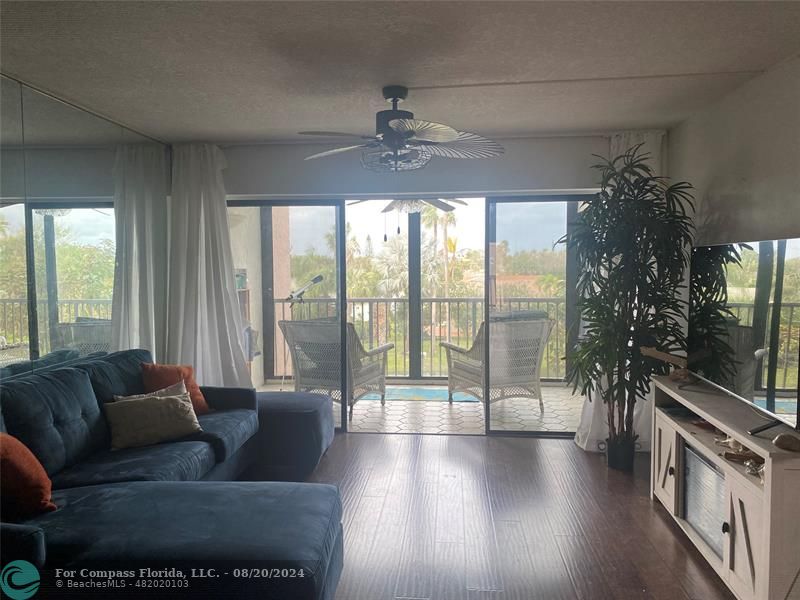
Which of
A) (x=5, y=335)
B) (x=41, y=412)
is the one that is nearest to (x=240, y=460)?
(x=41, y=412)

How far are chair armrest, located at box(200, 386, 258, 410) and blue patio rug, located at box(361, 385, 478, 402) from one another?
7.09ft

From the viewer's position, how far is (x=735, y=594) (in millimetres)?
2227

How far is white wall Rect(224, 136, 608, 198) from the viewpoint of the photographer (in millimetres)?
4262

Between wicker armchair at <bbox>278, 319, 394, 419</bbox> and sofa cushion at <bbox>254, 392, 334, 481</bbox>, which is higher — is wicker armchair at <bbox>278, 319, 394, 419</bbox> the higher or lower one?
the higher one

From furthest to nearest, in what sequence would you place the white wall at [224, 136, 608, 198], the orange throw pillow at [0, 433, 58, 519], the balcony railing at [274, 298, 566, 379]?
the balcony railing at [274, 298, 566, 379] → the white wall at [224, 136, 608, 198] → the orange throw pillow at [0, 433, 58, 519]

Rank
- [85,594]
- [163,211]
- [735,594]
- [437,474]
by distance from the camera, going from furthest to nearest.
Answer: [163,211] → [437,474] → [735,594] → [85,594]

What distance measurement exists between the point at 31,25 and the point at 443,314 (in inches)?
193

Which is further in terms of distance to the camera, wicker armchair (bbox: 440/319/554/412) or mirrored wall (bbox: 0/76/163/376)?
wicker armchair (bbox: 440/319/554/412)

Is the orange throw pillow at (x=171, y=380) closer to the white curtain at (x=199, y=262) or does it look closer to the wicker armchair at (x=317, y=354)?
the white curtain at (x=199, y=262)

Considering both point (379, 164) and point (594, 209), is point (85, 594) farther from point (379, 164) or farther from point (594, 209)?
point (594, 209)

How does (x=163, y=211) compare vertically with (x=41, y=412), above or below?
above

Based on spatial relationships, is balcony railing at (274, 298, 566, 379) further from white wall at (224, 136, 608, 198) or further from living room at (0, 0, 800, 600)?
white wall at (224, 136, 608, 198)

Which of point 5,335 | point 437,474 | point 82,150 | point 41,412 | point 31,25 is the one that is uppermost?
point 31,25

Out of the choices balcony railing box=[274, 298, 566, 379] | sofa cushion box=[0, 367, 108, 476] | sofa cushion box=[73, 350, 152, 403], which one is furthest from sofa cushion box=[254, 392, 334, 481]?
balcony railing box=[274, 298, 566, 379]
